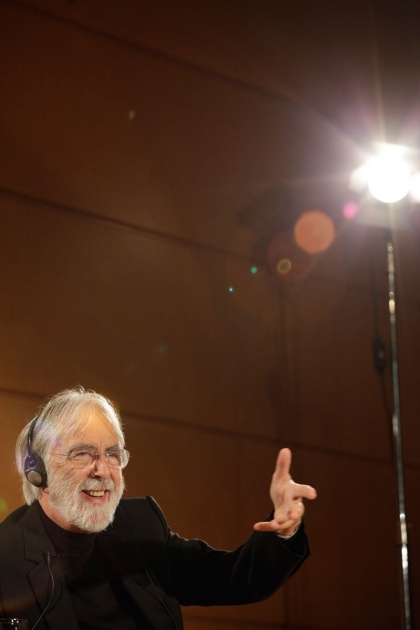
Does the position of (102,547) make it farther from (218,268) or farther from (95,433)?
(218,268)

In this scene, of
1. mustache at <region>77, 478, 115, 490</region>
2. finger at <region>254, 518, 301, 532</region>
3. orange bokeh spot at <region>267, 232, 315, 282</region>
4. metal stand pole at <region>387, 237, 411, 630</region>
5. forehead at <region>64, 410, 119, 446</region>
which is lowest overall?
finger at <region>254, 518, 301, 532</region>

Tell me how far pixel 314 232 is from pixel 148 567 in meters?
2.17

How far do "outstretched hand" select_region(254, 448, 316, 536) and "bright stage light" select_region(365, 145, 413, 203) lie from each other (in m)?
1.98

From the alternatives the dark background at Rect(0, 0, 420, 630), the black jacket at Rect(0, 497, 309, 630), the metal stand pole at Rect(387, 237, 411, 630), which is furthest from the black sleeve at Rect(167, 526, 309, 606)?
the metal stand pole at Rect(387, 237, 411, 630)

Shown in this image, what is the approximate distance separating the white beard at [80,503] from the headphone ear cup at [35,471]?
3cm

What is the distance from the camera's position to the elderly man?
254cm

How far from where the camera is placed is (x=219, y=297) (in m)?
4.07

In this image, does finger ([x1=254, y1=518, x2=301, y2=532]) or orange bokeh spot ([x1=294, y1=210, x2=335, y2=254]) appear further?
orange bokeh spot ([x1=294, y1=210, x2=335, y2=254])

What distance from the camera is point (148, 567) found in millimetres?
2795

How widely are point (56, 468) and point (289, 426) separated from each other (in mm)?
1585

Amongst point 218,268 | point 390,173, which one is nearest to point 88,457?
point 218,268

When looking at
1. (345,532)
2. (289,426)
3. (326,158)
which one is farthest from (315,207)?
(345,532)

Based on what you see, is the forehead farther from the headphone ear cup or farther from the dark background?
the dark background

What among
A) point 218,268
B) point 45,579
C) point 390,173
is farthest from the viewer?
point 390,173
